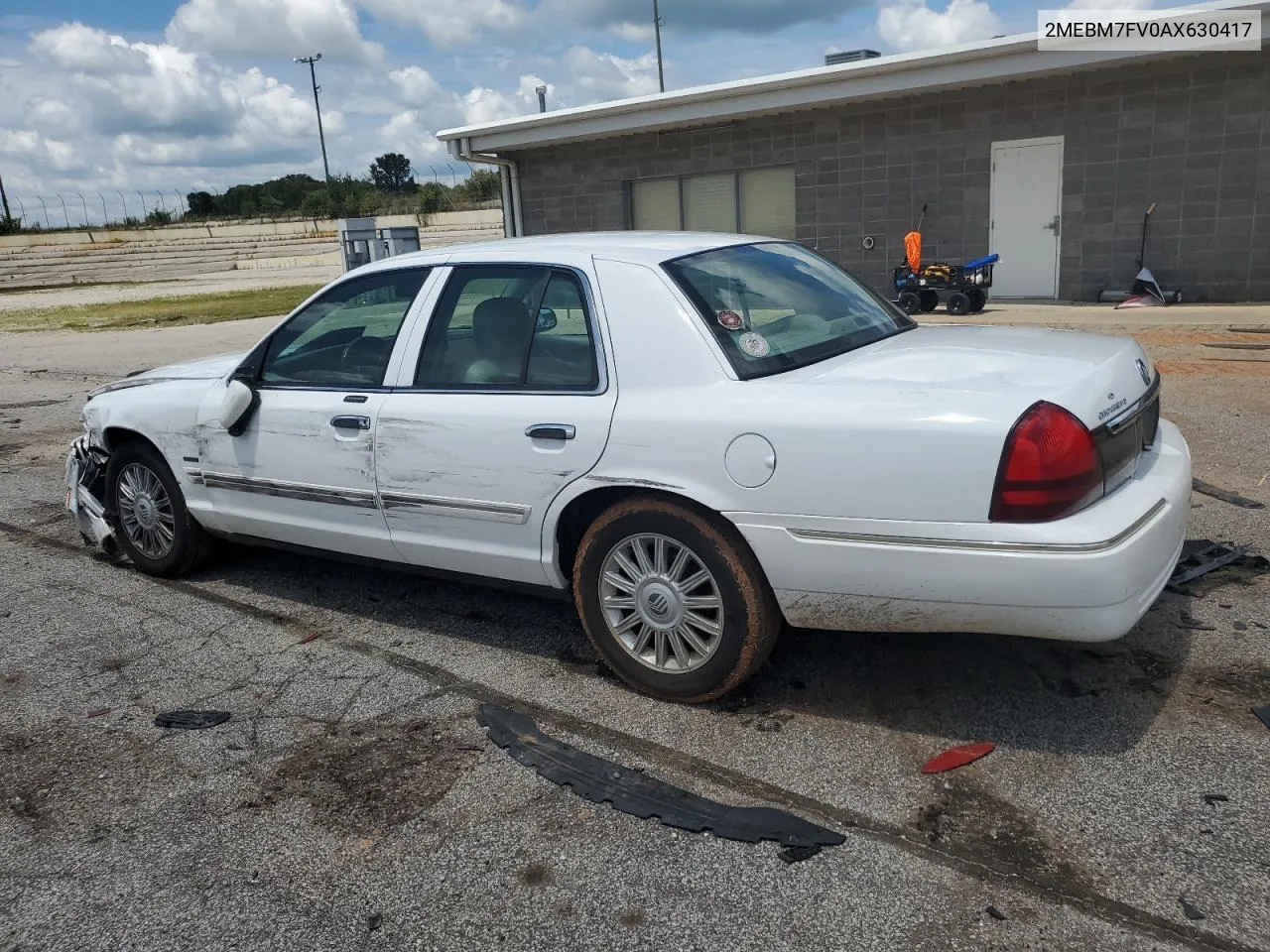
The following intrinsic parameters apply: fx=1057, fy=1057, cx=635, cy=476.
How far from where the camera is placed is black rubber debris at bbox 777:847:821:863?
9.10 feet

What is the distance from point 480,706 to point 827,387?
1.64 meters

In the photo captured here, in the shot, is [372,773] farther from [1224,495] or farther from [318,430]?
[1224,495]

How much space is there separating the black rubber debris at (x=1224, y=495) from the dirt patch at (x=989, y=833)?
11.2 feet

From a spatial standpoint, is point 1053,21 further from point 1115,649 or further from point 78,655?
point 78,655

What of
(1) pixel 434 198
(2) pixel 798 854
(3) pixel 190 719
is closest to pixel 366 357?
(3) pixel 190 719

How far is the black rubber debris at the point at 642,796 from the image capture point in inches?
114

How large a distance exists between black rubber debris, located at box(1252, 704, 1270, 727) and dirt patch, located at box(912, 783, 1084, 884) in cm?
99

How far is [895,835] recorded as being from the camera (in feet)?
9.34

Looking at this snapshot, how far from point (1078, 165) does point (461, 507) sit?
14.0 meters

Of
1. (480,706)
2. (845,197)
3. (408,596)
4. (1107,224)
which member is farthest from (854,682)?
(845,197)

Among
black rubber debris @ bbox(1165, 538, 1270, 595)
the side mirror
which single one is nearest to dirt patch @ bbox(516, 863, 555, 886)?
the side mirror

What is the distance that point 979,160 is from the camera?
16.0 m

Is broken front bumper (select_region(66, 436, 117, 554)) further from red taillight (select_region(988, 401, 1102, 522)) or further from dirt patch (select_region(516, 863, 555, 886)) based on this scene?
red taillight (select_region(988, 401, 1102, 522))

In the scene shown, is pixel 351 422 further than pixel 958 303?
No
